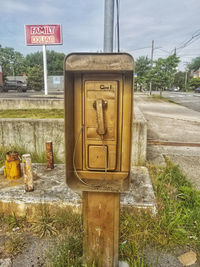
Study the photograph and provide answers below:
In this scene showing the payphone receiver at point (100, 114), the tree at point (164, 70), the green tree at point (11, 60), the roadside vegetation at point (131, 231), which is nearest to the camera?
the payphone receiver at point (100, 114)

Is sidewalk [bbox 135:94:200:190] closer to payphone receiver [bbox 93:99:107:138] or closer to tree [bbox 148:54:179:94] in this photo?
payphone receiver [bbox 93:99:107:138]

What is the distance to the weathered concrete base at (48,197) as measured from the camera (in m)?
2.37

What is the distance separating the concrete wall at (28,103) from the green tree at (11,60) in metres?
49.6

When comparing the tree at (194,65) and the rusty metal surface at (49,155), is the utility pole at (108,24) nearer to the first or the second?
the rusty metal surface at (49,155)

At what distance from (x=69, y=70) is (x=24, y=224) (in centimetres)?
176

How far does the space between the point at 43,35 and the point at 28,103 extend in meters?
8.83

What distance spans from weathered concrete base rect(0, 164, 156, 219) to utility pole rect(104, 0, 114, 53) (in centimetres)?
168

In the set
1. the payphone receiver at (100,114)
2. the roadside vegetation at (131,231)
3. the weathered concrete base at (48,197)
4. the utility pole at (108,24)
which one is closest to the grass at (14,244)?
the roadside vegetation at (131,231)

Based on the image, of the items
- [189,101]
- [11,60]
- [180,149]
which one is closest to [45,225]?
[180,149]

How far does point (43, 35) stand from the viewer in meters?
15.0

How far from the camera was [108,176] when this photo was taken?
1679 mm

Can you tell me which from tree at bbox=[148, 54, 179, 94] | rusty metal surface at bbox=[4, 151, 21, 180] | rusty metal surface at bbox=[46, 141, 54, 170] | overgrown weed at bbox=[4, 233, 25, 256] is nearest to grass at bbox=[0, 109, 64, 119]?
rusty metal surface at bbox=[46, 141, 54, 170]

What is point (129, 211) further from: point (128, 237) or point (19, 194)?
point (19, 194)

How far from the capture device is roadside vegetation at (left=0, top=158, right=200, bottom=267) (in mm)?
1863
